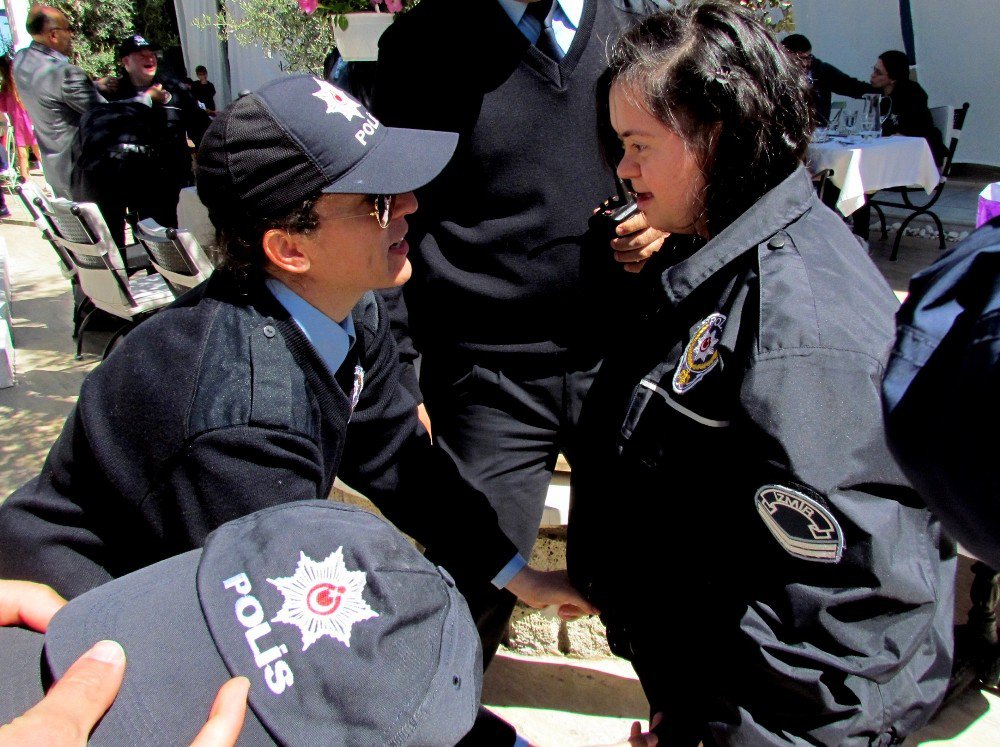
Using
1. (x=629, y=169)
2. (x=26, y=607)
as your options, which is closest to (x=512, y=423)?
(x=629, y=169)

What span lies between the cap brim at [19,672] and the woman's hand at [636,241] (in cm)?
128

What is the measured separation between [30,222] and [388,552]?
10.5 m

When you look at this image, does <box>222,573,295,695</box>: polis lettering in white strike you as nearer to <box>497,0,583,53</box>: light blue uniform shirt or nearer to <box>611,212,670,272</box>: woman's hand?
<box>611,212,670,272</box>: woman's hand

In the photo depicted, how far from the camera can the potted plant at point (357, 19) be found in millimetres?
3295

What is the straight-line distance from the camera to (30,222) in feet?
32.0

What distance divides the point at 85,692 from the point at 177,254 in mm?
3770

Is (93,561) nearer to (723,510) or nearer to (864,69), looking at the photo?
(723,510)

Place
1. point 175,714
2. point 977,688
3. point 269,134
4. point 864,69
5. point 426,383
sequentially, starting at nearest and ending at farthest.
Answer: point 175,714
point 269,134
point 426,383
point 977,688
point 864,69

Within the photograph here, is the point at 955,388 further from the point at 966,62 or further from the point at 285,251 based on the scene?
the point at 966,62

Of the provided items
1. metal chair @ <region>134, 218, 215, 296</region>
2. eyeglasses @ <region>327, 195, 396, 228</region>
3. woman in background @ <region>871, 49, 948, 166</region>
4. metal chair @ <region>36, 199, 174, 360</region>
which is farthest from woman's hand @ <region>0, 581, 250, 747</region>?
woman in background @ <region>871, 49, 948, 166</region>

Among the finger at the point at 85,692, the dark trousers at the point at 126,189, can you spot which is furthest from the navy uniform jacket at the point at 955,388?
the dark trousers at the point at 126,189

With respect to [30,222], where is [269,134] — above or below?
above

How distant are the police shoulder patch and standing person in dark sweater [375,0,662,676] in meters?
0.83

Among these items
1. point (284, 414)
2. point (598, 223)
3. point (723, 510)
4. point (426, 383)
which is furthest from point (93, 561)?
point (598, 223)
